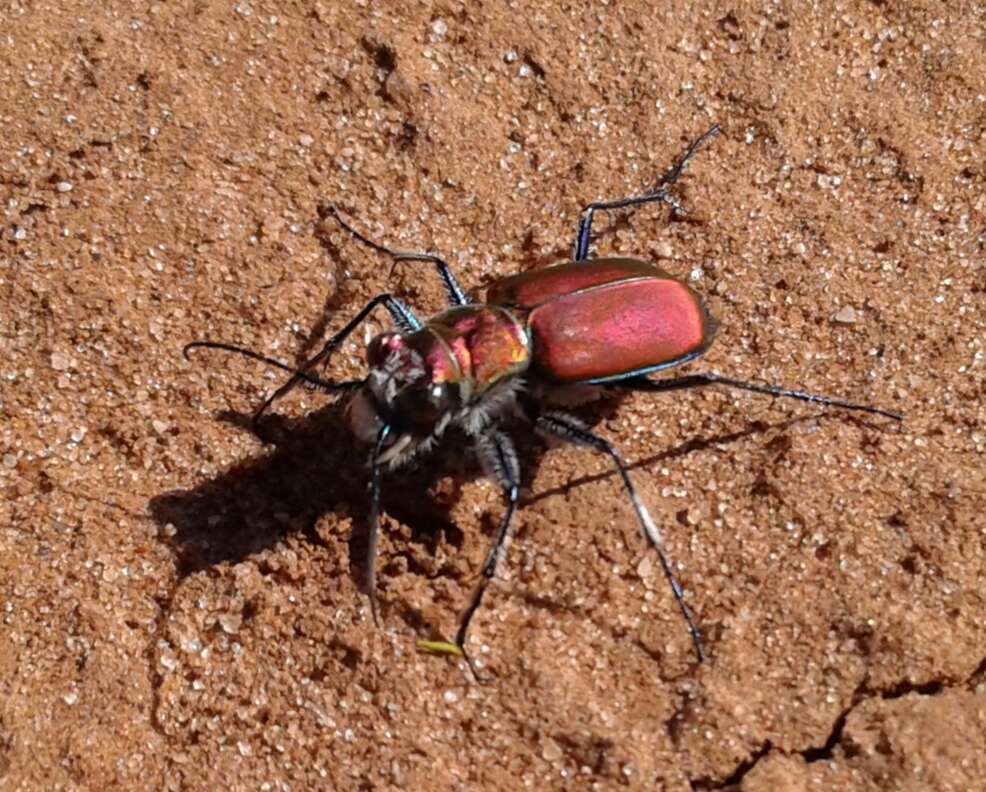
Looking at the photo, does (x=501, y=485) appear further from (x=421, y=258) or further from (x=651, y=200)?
(x=651, y=200)

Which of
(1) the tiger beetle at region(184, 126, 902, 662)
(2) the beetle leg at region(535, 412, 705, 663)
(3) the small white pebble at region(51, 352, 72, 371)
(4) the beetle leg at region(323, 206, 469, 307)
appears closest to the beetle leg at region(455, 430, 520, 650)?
(1) the tiger beetle at region(184, 126, 902, 662)

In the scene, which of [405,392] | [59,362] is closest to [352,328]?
[405,392]

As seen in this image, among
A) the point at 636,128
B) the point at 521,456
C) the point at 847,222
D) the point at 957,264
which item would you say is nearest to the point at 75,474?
the point at 521,456

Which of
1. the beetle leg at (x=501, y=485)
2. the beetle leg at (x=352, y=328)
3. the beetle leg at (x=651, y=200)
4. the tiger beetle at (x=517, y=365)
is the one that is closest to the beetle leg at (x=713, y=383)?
the tiger beetle at (x=517, y=365)

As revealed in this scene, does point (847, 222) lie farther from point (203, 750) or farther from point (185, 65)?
point (203, 750)

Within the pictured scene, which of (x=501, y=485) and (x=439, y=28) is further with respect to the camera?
(x=439, y=28)

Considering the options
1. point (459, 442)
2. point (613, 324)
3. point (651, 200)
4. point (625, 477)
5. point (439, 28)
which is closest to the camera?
point (625, 477)
